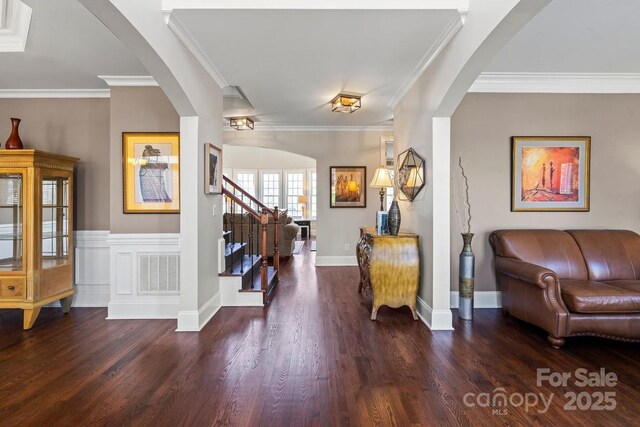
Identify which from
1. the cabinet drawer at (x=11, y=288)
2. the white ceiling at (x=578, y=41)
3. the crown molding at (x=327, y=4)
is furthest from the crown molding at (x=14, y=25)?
the white ceiling at (x=578, y=41)

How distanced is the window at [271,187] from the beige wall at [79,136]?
28.2 feet

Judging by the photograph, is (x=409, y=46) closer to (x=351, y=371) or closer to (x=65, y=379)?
(x=351, y=371)

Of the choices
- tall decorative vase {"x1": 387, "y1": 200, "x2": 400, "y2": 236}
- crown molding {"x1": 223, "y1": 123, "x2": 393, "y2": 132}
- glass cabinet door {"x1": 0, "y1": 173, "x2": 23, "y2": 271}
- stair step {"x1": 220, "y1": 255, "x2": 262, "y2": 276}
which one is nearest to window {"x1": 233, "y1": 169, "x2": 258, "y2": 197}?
crown molding {"x1": 223, "y1": 123, "x2": 393, "y2": 132}

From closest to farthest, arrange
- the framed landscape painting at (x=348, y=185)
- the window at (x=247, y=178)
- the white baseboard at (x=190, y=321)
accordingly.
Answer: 1. the white baseboard at (x=190, y=321)
2. the framed landscape painting at (x=348, y=185)
3. the window at (x=247, y=178)

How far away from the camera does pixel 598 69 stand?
3.67 m

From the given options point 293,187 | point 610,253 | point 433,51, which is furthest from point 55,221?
point 293,187

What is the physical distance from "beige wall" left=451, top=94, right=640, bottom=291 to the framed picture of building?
3.24 m

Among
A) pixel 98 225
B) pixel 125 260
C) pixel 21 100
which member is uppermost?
pixel 21 100

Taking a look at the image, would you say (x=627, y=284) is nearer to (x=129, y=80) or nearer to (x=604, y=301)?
(x=604, y=301)

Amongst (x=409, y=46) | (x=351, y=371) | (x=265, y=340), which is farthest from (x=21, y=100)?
(x=351, y=371)

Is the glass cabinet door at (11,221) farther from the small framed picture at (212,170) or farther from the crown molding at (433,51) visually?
the crown molding at (433,51)

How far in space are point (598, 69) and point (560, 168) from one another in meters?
1.11

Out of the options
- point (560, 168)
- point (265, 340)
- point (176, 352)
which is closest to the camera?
point (176, 352)

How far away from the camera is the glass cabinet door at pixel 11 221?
338 cm
